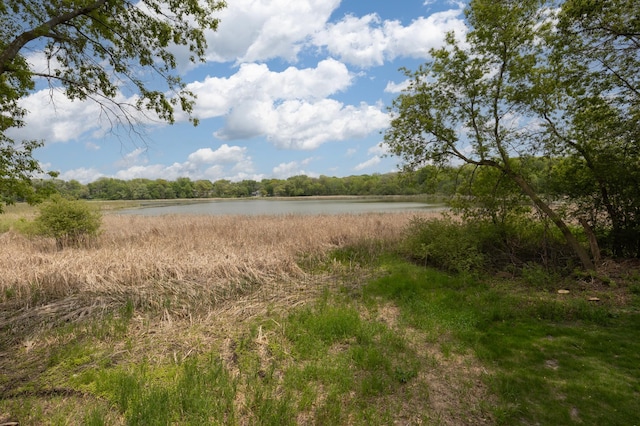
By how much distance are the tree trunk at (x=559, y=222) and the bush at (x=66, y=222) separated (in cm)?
1563

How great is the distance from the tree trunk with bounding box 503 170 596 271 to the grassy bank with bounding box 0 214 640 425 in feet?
2.47

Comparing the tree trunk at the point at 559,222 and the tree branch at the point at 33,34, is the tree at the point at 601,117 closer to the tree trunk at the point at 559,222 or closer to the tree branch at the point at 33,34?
the tree trunk at the point at 559,222

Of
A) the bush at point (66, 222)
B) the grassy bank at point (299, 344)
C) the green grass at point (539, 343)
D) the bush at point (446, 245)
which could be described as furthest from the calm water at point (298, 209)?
the green grass at point (539, 343)

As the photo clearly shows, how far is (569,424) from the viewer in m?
3.23

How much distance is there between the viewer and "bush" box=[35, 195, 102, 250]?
12.3m

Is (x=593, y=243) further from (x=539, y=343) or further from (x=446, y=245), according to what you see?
(x=539, y=343)

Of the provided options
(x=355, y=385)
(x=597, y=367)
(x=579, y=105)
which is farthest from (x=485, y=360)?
(x=579, y=105)

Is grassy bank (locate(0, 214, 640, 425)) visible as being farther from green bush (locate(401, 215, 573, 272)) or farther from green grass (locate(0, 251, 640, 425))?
green bush (locate(401, 215, 573, 272))

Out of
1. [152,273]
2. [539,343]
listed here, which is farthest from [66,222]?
[539,343]

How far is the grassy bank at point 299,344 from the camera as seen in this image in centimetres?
352

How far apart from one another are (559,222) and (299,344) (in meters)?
7.71

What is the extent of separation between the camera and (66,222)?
1252 centimetres

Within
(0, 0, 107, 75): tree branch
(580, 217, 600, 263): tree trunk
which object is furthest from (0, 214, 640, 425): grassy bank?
(0, 0, 107, 75): tree branch

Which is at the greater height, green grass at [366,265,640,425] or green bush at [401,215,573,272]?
green bush at [401,215,573,272]
